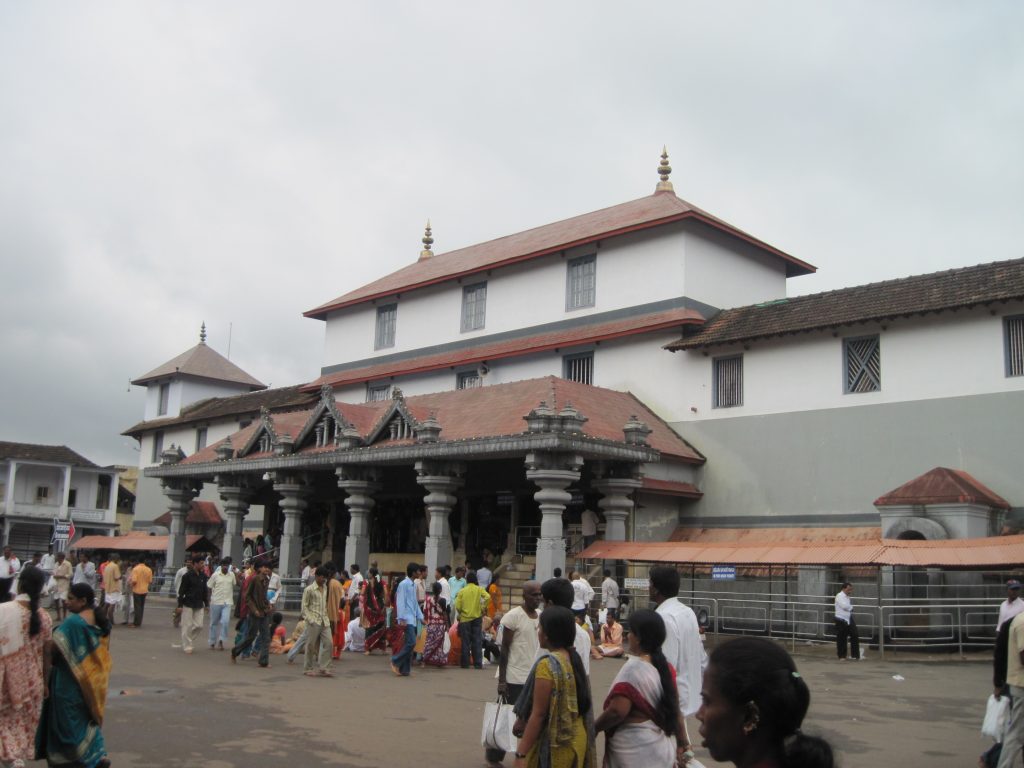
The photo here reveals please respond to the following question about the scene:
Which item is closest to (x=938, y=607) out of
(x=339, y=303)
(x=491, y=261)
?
(x=491, y=261)

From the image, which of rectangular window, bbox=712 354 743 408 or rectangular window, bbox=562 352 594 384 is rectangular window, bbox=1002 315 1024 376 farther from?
rectangular window, bbox=562 352 594 384

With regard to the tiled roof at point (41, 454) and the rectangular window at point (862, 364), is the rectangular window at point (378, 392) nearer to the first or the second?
the rectangular window at point (862, 364)

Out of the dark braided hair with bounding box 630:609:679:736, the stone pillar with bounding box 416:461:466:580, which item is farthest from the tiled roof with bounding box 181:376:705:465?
the dark braided hair with bounding box 630:609:679:736

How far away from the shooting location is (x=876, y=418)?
24.3 metres

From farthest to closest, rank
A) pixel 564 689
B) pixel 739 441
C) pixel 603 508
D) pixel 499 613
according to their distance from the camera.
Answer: pixel 739 441 < pixel 603 508 < pixel 499 613 < pixel 564 689

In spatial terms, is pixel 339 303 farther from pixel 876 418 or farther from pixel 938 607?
pixel 938 607

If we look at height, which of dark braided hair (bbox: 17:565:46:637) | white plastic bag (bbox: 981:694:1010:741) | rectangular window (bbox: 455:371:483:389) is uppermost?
rectangular window (bbox: 455:371:483:389)

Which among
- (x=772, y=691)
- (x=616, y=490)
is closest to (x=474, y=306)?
(x=616, y=490)

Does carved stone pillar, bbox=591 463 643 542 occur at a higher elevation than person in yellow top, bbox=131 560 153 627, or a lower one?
higher

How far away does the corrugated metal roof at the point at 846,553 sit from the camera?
60.6 ft

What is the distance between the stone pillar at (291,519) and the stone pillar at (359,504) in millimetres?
2562

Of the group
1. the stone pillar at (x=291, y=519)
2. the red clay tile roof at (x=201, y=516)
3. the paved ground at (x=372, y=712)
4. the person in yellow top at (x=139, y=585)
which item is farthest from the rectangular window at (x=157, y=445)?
the paved ground at (x=372, y=712)

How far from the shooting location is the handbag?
8.86 m

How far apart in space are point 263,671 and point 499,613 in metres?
7.15
